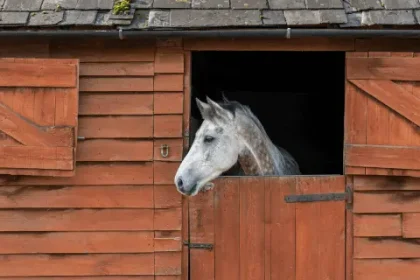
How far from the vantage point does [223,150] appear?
14.1ft

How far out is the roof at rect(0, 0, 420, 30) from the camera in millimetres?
4102

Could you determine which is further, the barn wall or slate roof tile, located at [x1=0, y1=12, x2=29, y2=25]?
the barn wall

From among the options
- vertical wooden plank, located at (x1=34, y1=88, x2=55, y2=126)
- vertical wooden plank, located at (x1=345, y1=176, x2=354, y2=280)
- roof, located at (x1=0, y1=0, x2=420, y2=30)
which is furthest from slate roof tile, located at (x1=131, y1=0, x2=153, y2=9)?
vertical wooden plank, located at (x1=345, y1=176, x2=354, y2=280)

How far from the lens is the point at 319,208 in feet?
14.4

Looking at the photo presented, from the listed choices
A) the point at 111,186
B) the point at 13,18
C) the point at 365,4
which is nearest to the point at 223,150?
the point at 111,186

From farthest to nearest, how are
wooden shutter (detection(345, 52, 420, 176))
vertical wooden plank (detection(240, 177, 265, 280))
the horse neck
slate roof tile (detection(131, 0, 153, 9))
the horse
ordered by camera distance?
the horse neck
vertical wooden plank (detection(240, 177, 265, 280))
slate roof tile (detection(131, 0, 153, 9))
wooden shutter (detection(345, 52, 420, 176))
the horse

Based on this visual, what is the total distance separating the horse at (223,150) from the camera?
4.05 metres

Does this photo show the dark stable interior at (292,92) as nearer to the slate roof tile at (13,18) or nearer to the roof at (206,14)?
the roof at (206,14)

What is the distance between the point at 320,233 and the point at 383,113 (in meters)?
1.14

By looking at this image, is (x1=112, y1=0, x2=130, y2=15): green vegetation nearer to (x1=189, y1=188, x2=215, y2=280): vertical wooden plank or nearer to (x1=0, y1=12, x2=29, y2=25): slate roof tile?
(x1=0, y1=12, x2=29, y2=25): slate roof tile

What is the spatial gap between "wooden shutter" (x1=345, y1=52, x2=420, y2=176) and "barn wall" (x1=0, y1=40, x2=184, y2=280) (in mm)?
1460

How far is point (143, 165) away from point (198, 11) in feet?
4.51

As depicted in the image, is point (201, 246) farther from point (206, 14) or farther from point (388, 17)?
point (388, 17)

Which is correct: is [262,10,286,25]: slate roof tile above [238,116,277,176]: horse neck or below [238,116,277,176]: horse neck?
above
